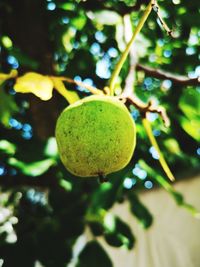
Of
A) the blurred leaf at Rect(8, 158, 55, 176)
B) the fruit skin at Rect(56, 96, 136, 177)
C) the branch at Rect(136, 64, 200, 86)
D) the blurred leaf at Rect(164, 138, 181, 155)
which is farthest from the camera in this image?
the blurred leaf at Rect(164, 138, 181, 155)

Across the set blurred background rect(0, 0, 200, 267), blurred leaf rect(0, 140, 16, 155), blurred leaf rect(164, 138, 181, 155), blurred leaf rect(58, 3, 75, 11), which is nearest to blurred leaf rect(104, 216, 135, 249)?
blurred background rect(0, 0, 200, 267)

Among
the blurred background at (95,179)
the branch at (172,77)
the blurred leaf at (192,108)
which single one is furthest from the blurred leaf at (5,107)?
the blurred leaf at (192,108)

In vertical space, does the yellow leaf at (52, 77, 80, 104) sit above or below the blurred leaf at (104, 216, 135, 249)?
above

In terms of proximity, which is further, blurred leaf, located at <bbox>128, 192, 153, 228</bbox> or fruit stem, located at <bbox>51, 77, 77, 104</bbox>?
blurred leaf, located at <bbox>128, 192, 153, 228</bbox>

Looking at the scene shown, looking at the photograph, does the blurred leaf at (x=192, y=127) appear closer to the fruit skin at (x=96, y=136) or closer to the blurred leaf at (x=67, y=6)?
the fruit skin at (x=96, y=136)

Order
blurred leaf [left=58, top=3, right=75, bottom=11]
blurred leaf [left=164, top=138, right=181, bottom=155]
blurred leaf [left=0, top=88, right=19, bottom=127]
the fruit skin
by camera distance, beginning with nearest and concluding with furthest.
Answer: the fruit skin, blurred leaf [left=0, top=88, right=19, bottom=127], blurred leaf [left=164, top=138, right=181, bottom=155], blurred leaf [left=58, top=3, right=75, bottom=11]

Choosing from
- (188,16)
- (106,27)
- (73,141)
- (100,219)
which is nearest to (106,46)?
(106,27)

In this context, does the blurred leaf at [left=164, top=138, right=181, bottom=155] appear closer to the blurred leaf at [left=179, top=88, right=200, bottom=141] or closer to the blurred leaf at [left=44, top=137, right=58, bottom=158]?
the blurred leaf at [left=179, top=88, right=200, bottom=141]

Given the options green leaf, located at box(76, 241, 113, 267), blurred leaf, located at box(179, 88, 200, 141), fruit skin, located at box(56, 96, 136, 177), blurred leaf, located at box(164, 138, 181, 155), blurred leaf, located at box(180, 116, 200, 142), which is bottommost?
green leaf, located at box(76, 241, 113, 267)
